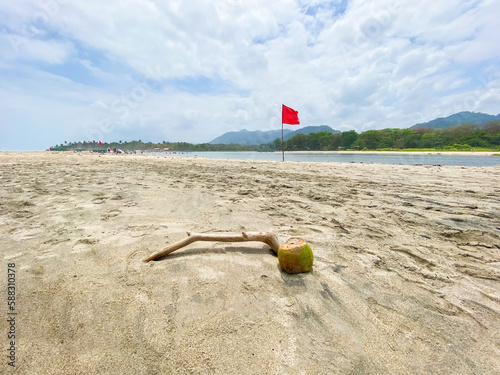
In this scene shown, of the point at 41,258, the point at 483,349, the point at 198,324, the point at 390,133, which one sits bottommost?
the point at 483,349

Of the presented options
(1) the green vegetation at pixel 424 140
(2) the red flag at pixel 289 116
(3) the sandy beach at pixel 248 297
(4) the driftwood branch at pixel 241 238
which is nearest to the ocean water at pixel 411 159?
(2) the red flag at pixel 289 116

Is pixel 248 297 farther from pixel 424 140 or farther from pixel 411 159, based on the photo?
pixel 424 140

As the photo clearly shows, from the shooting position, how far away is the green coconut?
2.01 metres

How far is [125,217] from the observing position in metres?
3.32

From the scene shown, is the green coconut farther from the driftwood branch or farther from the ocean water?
the ocean water

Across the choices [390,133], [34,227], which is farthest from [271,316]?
[390,133]

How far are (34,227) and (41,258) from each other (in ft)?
3.49

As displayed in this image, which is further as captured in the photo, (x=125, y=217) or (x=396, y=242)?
(x=125, y=217)

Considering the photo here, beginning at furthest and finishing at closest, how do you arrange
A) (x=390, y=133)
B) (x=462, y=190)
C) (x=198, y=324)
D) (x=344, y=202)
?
(x=390, y=133)
(x=462, y=190)
(x=344, y=202)
(x=198, y=324)

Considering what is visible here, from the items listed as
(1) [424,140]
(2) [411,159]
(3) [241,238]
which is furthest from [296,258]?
(1) [424,140]

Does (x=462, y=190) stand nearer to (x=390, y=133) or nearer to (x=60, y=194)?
(x=60, y=194)

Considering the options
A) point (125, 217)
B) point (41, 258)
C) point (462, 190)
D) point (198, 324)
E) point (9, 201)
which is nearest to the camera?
point (198, 324)

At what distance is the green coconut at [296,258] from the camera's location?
2012mm

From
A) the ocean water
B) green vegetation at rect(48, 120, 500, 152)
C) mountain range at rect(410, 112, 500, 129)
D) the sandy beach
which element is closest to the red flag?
the ocean water
